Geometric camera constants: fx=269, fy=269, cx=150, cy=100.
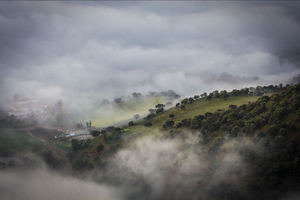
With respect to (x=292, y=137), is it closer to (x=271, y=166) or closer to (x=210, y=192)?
(x=271, y=166)

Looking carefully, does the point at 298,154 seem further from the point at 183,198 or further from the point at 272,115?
the point at 183,198


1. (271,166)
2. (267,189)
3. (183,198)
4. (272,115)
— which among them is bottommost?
(183,198)

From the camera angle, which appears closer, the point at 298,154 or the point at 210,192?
the point at 298,154

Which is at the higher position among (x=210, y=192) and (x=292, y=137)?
(x=292, y=137)

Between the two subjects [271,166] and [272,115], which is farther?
[272,115]

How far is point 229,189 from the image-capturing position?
173 metres

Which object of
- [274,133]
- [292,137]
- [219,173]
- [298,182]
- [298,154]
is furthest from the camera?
[219,173]

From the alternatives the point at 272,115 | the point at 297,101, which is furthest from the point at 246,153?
the point at 297,101

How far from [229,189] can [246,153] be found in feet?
90.4

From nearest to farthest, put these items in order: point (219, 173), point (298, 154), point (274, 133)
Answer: point (298, 154)
point (274, 133)
point (219, 173)

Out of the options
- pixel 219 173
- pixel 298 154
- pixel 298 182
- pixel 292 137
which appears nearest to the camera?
pixel 298 182

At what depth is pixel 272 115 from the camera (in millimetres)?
191375

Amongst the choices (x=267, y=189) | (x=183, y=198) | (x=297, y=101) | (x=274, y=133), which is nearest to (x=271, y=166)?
(x=267, y=189)

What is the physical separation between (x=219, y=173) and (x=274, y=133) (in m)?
46.2
